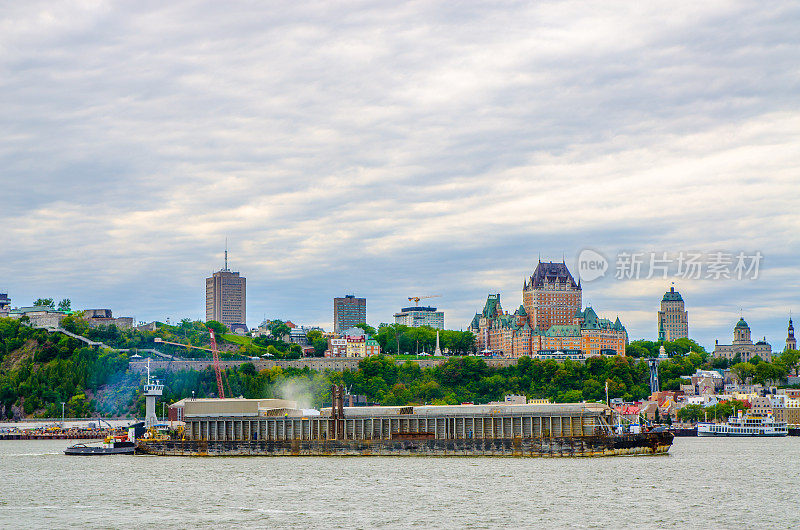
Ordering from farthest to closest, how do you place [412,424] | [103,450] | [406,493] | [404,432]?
[103,450] < [412,424] < [404,432] < [406,493]

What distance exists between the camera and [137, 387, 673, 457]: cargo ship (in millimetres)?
129125

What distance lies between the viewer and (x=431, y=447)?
134250 mm

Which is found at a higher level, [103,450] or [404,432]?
[404,432]

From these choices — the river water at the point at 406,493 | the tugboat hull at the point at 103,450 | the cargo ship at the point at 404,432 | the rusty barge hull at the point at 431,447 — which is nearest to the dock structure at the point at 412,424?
the cargo ship at the point at 404,432

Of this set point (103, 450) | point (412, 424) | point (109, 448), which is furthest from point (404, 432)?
point (103, 450)

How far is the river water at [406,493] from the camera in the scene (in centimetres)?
7538

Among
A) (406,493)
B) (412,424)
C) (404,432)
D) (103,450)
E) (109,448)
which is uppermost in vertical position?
(412,424)

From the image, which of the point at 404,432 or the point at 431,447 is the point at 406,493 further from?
the point at 404,432

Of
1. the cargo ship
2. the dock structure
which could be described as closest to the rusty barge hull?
the cargo ship

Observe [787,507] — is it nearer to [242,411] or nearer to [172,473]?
[172,473]

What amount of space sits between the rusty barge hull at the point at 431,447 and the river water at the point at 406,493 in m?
3.50

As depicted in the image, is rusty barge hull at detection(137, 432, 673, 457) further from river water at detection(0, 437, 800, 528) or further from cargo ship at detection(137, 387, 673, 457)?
river water at detection(0, 437, 800, 528)

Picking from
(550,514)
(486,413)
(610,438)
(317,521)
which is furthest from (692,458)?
(317,521)

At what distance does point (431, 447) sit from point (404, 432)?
4.82 metres
